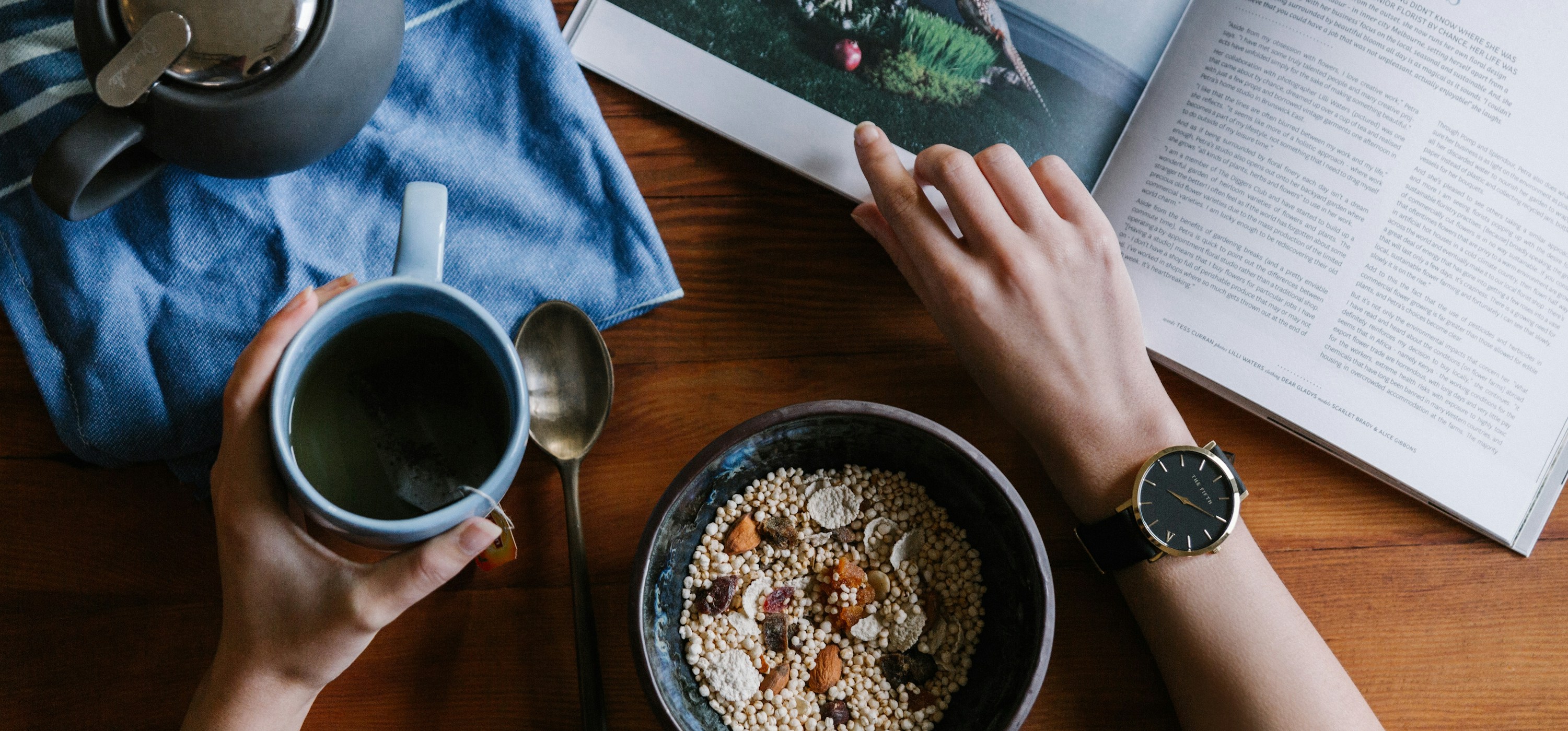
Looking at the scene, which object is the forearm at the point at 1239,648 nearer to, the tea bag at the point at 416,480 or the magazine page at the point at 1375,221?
the magazine page at the point at 1375,221

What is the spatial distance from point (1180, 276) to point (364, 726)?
2.19ft

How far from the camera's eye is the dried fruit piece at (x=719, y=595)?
60 cm

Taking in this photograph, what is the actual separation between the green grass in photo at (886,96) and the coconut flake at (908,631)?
343mm

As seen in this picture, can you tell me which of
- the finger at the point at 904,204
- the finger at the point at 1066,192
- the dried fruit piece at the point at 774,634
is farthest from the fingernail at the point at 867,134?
the dried fruit piece at the point at 774,634

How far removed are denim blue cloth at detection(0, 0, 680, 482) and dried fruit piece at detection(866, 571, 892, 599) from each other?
0.25 metres

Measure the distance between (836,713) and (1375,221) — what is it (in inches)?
20.7

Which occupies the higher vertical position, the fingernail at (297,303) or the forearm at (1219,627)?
the fingernail at (297,303)

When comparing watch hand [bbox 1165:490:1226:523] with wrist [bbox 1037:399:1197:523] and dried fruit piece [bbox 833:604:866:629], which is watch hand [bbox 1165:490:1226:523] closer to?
wrist [bbox 1037:399:1197:523]

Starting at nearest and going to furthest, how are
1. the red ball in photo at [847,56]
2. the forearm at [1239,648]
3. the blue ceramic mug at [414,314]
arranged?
the blue ceramic mug at [414,314] < the forearm at [1239,648] < the red ball in photo at [847,56]

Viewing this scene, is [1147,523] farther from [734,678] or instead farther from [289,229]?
[289,229]

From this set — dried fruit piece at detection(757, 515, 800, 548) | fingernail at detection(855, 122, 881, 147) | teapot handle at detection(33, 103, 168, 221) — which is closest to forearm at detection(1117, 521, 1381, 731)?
dried fruit piece at detection(757, 515, 800, 548)

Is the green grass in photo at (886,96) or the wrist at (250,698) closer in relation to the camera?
the wrist at (250,698)

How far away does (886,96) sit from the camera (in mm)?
679

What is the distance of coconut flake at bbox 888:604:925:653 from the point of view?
0.61 metres
